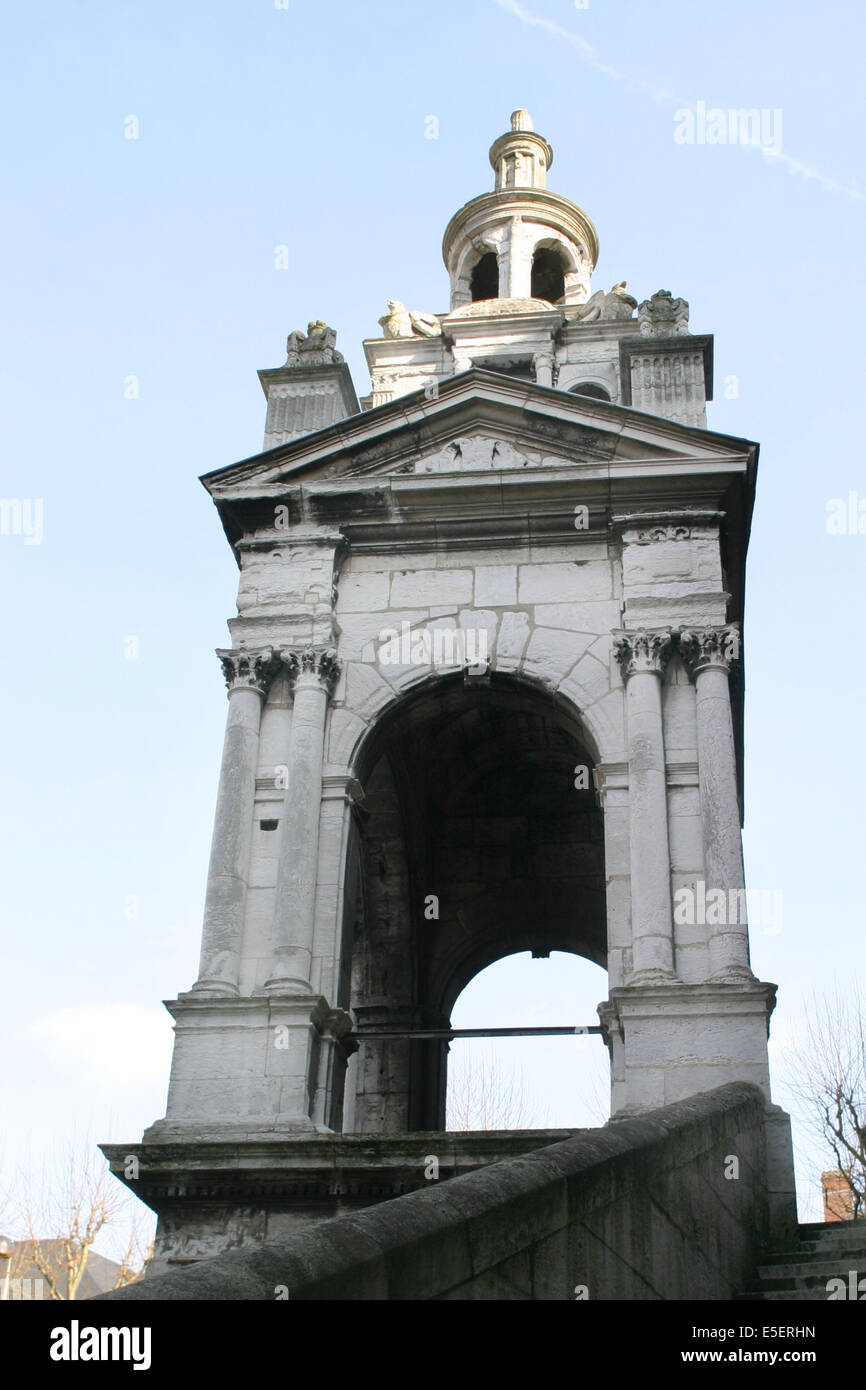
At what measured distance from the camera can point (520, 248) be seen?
Answer: 2538 centimetres

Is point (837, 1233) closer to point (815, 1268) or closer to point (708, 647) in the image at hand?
point (815, 1268)

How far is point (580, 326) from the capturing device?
76.6 feet

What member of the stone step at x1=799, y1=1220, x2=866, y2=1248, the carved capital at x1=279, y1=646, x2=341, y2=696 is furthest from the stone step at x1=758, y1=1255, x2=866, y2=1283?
the carved capital at x1=279, y1=646, x2=341, y2=696

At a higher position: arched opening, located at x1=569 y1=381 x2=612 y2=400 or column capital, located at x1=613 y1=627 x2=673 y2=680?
arched opening, located at x1=569 y1=381 x2=612 y2=400

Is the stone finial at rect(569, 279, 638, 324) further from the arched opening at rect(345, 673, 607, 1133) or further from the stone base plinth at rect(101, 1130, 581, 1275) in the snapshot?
the stone base plinth at rect(101, 1130, 581, 1275)

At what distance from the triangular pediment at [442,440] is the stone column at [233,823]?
2484mm

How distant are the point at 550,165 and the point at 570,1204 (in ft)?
79.1

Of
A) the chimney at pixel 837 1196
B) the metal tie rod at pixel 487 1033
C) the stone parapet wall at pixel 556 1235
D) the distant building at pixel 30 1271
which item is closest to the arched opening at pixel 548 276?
the metal tie rod at pixel 487 1033

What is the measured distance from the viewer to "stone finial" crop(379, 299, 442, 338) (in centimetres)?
2456

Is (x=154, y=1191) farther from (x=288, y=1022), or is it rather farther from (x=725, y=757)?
(x=725, y=757)

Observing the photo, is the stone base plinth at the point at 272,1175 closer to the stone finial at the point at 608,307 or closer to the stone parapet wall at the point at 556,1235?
the stone parapet wall at the point at 556,1235

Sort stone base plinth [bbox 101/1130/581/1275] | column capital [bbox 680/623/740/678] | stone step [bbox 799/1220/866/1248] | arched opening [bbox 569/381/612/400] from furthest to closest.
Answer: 1. arched opening [bbox 569/381/612/400]
2. column capital [bbox 680/623/740/678]
3. stone base plinth [bbox 101/1130/581/1275]
4. stone step [bbox 799/1220/866/1248]

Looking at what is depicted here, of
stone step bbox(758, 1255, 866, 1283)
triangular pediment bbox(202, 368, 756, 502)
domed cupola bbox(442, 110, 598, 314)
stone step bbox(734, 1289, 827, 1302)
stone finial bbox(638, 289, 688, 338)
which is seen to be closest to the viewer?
stone step bbox(734, 1289, 827, 1302)

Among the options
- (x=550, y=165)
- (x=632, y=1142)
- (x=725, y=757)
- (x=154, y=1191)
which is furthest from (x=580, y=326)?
(x=632, y=1142)
